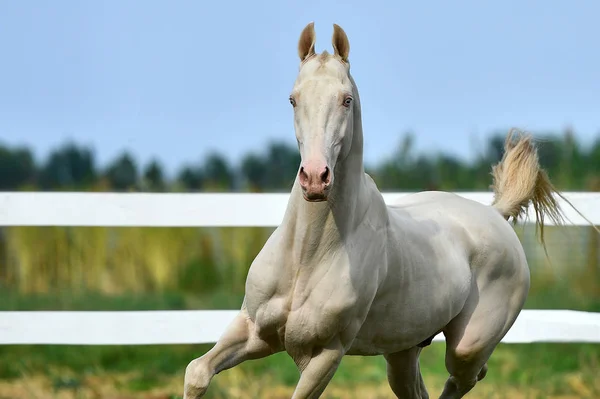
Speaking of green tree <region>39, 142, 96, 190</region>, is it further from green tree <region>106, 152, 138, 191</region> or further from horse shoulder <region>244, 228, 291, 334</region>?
horse shoulder <region>244, 228, 291, 334</region>

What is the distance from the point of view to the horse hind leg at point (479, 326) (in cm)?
420

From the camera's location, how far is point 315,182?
9.40ft

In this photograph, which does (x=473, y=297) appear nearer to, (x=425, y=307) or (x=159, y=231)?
(x=425, y=307)

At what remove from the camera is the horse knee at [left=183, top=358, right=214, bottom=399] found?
3.36m

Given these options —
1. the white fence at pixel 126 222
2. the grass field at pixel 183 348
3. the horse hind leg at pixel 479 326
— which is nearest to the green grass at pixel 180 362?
the grass field at pixel 183 348

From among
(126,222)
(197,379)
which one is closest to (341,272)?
(197,379)

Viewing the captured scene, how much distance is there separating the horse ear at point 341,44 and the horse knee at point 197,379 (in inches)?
47.7

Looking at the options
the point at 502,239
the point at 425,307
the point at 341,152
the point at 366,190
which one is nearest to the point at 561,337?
the point at 502,239

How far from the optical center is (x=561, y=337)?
5.64m

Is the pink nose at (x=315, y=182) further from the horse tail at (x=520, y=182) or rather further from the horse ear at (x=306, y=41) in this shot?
the horse tail at (x=520, y=182)

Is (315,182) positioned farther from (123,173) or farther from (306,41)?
(123,173)

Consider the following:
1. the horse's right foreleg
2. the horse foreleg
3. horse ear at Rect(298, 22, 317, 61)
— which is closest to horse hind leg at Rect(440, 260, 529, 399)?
the horse foreleg

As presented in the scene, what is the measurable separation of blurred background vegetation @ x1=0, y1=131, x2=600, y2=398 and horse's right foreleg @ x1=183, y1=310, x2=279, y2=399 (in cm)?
195

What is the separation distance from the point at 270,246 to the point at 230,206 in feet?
6.37
